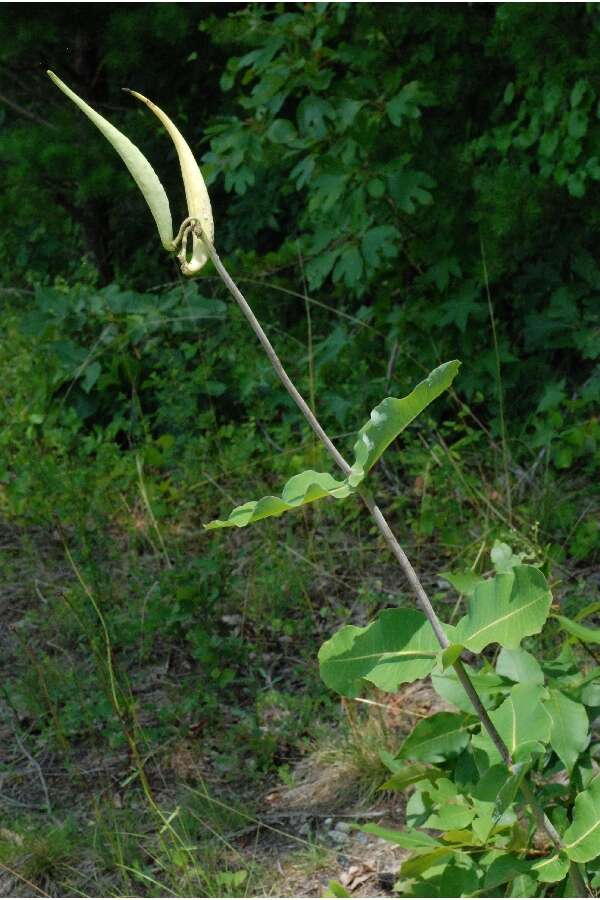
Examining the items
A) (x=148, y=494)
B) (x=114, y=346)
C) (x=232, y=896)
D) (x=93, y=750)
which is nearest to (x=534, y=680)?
(x=232, y=896)

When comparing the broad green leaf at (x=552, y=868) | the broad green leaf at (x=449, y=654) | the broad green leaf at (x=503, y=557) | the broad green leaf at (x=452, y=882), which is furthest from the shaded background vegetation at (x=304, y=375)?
the broad green leaf at (x=449, y=654)

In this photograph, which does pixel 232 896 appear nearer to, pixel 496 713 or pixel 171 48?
pixel 496 713

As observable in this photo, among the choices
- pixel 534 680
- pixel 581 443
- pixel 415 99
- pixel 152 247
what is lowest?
pixel 152 247

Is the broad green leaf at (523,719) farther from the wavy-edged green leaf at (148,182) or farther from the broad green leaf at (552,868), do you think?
the wavy-edged green leaf at (148,182)

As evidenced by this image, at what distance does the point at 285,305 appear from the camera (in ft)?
15.5

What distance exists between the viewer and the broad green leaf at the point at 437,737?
182 centimetres

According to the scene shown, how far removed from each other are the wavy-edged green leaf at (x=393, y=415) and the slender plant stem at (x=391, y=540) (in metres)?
0.02

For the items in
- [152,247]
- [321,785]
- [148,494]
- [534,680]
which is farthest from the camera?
[152,247]

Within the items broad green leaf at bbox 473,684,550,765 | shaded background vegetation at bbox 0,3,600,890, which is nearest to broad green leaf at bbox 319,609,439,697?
broad green leaf at bbox 473,684,550,765

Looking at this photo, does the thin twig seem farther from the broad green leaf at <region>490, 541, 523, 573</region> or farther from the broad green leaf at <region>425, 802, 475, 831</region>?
the broad green leaf at <region>490, 541, 523, 573</region>

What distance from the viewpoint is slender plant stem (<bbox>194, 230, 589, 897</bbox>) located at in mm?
1101

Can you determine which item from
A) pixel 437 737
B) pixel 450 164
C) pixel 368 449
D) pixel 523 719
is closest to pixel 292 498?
pixel 368 449

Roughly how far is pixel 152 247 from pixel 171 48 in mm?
1016

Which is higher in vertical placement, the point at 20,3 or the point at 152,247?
the point at 20,3
